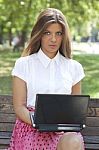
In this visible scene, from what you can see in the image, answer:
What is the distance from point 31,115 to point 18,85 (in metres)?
0.30

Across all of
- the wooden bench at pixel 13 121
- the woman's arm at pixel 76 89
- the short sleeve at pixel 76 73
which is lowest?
the wooden bench at pixel 13 121

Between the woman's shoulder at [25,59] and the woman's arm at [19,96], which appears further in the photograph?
the woman's shoulder at [25,59]

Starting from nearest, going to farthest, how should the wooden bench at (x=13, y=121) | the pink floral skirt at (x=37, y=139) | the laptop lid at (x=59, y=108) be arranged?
the laptop lid at (x=59, y=108), the pink floral skirt at (x=37, y=139), the wooden bench at (x=13, y=121)

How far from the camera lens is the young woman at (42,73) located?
12.2 ft

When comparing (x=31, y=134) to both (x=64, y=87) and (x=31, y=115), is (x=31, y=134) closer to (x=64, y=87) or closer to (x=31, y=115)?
(x=31, y=115)

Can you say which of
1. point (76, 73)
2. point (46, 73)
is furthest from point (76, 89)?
point (46, 73)

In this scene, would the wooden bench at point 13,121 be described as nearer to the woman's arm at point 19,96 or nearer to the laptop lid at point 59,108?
the woman's arm at point 19,96

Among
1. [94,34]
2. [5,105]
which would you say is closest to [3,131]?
[5,105]

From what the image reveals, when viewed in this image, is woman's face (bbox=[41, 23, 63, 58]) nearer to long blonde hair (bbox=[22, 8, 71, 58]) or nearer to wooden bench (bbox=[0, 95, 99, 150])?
long blonde hair (bbox=[22, 8, 71, 58])

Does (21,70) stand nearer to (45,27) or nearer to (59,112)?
(45,27)

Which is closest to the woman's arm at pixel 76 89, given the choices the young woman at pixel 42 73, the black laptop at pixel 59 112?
the young woman at pixel 42 73

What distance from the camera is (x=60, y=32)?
383cm

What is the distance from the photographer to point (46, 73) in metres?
3.87

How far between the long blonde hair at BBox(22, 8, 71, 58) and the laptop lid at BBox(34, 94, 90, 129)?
62 cm
